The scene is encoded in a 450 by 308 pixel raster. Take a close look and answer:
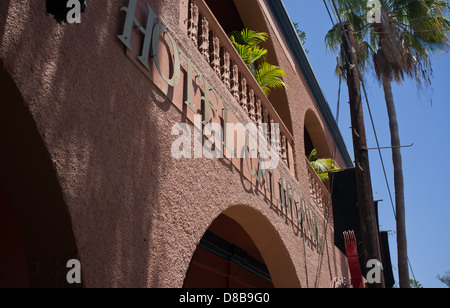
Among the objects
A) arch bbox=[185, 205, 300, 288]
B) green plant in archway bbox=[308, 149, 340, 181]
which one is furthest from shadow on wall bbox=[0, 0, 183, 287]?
green plant in archway bbox=[308, 149, 340, 181]

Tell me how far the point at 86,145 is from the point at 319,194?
8.33m

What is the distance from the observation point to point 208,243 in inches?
361

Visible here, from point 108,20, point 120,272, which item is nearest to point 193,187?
point 120,272

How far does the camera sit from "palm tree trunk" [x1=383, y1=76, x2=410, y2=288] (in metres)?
13.5

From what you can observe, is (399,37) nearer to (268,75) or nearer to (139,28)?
(268,75)

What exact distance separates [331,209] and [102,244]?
8.97 meters

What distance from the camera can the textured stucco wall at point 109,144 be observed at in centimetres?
328

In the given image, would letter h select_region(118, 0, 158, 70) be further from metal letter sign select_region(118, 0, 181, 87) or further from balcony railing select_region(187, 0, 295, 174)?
balcony railing select_region(187, 0, 295, 174)

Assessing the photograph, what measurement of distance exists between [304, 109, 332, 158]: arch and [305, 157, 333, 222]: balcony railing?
2108 millimetres

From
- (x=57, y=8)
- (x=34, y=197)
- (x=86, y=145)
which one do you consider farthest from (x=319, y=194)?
(x=57, y=8)

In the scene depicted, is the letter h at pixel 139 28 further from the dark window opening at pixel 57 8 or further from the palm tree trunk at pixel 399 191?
the palm tree trunk at pixel 399 191

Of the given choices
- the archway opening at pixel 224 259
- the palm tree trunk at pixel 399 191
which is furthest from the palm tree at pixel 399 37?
the archway opening at pixel 224 259

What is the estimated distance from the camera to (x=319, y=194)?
36.9ft

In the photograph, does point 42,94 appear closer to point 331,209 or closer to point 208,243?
point 208,243
